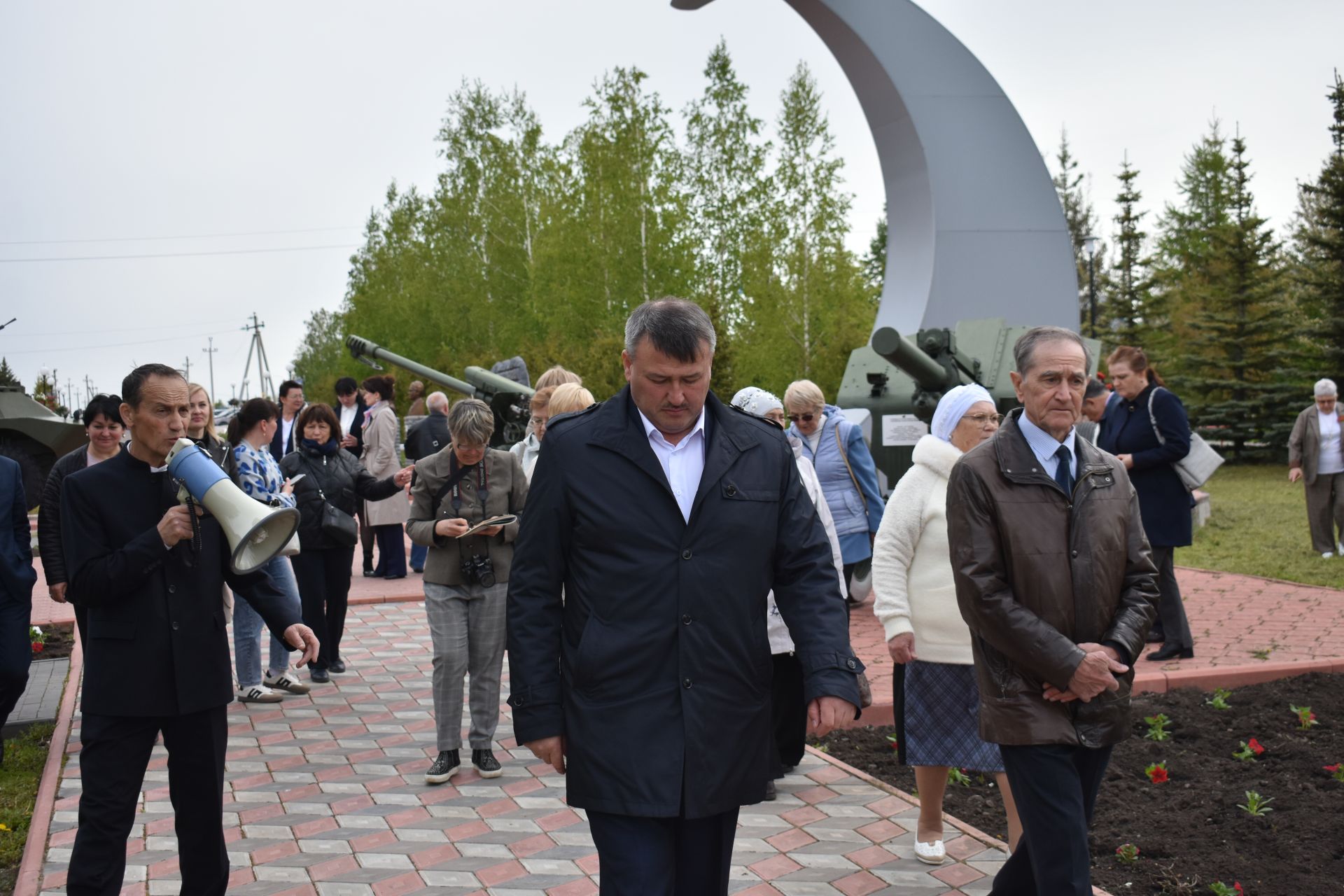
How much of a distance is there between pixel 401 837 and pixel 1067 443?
313 cm

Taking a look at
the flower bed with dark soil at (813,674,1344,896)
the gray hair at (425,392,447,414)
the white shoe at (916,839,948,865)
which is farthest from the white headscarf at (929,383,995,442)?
the gray hair at (425,392,447,414)

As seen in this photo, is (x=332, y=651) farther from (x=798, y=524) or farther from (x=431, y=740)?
(x=798, y=524)

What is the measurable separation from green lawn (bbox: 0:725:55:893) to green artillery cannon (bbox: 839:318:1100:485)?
267 inches

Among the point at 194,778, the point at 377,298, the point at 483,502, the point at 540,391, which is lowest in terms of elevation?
the point at 194,778

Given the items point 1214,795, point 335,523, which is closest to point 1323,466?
point 1214,795

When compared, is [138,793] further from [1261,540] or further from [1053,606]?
[1261,540]

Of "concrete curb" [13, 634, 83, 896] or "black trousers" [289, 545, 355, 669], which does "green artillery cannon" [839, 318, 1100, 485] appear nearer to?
"black trousers" [289, 545, 355, 669]

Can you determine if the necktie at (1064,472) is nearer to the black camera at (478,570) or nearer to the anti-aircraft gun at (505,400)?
the black camera at (478,570)

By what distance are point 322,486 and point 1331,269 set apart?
28370 mm

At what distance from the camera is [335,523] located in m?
7.44

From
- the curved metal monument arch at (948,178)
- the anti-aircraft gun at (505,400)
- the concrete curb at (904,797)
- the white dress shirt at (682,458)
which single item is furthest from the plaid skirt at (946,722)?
the curved metal monument arch at (948,178)

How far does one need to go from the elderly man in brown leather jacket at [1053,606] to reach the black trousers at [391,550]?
990cm

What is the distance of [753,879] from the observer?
4.34 meters

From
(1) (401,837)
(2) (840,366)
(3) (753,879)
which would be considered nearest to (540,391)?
(1) (401,837)
